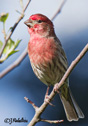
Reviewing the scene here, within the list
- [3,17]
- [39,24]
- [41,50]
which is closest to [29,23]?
[39,24]

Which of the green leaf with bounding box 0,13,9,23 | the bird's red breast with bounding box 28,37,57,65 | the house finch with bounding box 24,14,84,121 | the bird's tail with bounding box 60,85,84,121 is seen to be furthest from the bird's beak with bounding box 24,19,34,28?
the green leaf with bounding box 0,13,9,23

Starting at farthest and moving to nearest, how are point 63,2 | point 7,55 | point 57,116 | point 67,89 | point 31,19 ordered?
1. point 57,116
2. point 67,89
3. point 31,19
4. point 63,2
5. point 7,55

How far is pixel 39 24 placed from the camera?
4.90 meters

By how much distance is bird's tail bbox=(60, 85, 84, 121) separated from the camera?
5156mm

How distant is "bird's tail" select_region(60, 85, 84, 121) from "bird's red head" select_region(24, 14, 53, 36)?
1.02 m

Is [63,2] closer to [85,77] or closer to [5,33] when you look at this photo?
[5,33]

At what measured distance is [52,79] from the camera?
4.98 m

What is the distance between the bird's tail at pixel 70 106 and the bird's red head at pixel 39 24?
1.02 meters

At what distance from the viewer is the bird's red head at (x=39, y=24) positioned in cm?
474

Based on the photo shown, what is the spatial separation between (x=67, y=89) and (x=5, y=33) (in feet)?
9.27

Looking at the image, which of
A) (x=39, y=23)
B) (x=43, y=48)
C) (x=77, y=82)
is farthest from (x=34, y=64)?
(x=77, y=82)

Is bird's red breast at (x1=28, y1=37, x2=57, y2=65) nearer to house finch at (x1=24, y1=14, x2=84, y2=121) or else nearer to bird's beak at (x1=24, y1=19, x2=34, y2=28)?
house finch at (x1=24, y1=14, x2=84, y2=121)

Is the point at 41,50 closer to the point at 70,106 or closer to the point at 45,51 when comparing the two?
the point at 45,51

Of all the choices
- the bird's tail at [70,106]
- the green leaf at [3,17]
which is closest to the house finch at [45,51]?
the bird's tail at [70,106]
